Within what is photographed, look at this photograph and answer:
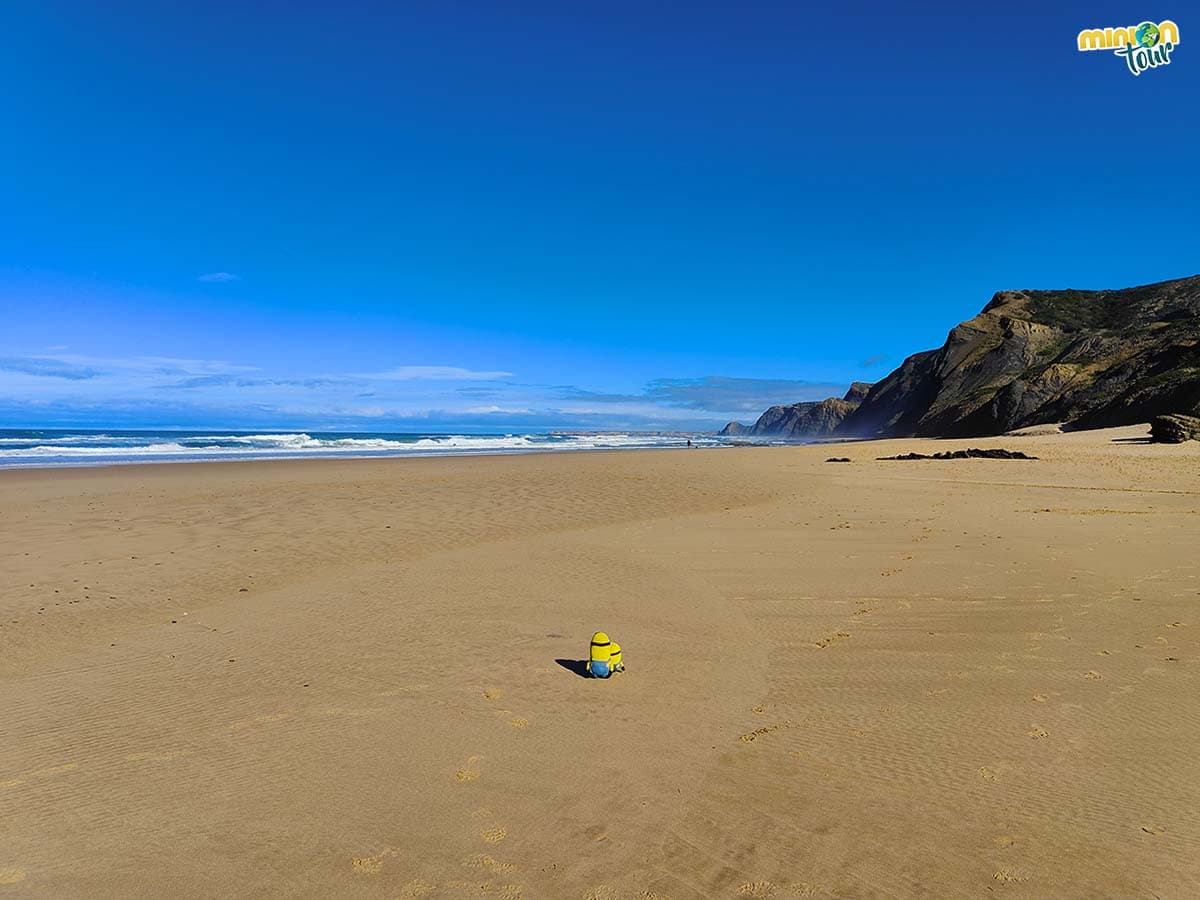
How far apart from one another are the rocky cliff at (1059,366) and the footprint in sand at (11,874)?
142 feet

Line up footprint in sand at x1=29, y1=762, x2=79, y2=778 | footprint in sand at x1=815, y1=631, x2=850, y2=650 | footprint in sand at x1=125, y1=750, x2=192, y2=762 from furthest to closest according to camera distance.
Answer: footprint in sand at x1=815, y1=631, x2=850, y2=650, footprint in sand at x1=125, y1=750, x2=192, y2=762, footprint in sand at x1=29, y1=762, x2=79, y2=778

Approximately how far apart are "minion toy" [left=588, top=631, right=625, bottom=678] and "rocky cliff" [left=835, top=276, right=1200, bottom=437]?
130 feet

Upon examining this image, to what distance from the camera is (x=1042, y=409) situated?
165 ft

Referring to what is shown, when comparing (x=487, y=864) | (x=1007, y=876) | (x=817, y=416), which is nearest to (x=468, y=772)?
(x=487, y=864)

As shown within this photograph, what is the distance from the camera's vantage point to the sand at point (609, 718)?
355cm

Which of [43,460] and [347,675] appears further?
[43,460]

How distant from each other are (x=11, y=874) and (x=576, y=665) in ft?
12.8

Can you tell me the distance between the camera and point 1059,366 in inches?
2202

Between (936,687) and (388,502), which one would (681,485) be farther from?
(936,687)

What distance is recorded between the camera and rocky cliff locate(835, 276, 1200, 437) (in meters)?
42.0

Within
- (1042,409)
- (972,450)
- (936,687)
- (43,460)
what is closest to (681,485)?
(972,450)

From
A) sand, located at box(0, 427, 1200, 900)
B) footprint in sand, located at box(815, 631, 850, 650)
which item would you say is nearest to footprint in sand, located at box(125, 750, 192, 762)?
sand, located at box(0, 427, 1200, 900)

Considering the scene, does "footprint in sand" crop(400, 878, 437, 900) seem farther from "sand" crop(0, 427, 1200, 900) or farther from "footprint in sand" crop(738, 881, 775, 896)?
"footprint in sand" crop(738, 881, 775, 896)

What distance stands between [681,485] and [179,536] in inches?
517
